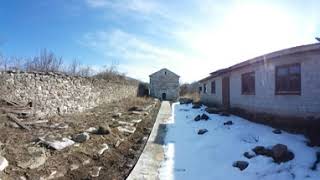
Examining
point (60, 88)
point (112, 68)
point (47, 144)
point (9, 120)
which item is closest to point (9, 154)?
point (47, 144)

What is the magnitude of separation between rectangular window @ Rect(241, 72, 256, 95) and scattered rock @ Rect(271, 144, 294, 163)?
6106mm

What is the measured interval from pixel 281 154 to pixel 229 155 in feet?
4.68

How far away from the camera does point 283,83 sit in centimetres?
1134

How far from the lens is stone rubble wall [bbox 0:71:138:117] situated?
9762mm

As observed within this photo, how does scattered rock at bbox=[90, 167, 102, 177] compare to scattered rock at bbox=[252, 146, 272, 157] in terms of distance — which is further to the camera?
scattered rock at bbox=[252, 146, 272, 157]

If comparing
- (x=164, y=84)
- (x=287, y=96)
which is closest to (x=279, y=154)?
(x=287, y=96)

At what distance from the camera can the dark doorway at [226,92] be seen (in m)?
18.0

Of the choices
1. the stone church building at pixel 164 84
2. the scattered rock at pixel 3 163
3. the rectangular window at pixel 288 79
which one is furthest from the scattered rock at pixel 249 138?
the stone church building at pixel 164 84

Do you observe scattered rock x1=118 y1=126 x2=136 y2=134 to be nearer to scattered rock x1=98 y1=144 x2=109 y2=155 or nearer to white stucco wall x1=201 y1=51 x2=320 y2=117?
scattered rock x1=98 y1=144 x2=109 y2=155

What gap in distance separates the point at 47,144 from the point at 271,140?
611cm

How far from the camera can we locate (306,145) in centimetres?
832

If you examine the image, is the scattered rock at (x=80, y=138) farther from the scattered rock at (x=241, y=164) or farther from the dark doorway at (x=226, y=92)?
the dark doorway at (x=226, y=92)

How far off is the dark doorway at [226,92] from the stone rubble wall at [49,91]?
7.61 metres

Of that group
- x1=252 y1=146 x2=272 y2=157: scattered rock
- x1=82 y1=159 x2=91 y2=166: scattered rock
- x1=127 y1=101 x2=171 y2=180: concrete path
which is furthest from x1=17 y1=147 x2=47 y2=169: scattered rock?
x1=252 y1=146 x2=272 y2=157: scattered rock
